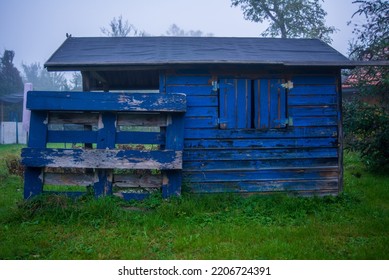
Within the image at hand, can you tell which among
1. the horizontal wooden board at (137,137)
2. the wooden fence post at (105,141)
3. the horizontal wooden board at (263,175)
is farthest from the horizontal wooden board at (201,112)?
the wooden fence post at (105,141)

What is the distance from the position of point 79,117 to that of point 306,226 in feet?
14.8

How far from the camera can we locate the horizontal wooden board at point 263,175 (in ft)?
19.5

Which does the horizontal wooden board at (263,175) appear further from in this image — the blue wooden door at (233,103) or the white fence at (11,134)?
the white fence at (11,134)

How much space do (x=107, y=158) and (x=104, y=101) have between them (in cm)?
105

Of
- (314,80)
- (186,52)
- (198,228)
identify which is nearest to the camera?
(198,228)

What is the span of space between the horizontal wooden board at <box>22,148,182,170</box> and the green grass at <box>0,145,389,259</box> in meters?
0.63

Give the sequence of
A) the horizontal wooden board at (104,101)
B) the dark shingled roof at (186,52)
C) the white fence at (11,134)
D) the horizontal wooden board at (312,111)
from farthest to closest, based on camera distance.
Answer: the white fence at (11,134) < the horizontal wooden board at (312,111) < the dark shingled roof at (186,52) < the horizontal wooden board at (104,101)

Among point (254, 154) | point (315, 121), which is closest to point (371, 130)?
point (315, 121)

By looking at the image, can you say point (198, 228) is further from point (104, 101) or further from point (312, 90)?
point (312, 90)

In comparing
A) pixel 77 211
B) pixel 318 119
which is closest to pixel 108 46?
pixel 77 211

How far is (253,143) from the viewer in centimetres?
601

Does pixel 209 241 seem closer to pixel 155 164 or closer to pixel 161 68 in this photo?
pixel 155 164

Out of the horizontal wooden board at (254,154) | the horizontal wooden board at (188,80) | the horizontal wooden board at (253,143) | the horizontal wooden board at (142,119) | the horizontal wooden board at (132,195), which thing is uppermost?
the horizontal wooden board at (188,80)

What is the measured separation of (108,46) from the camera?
687 cm
